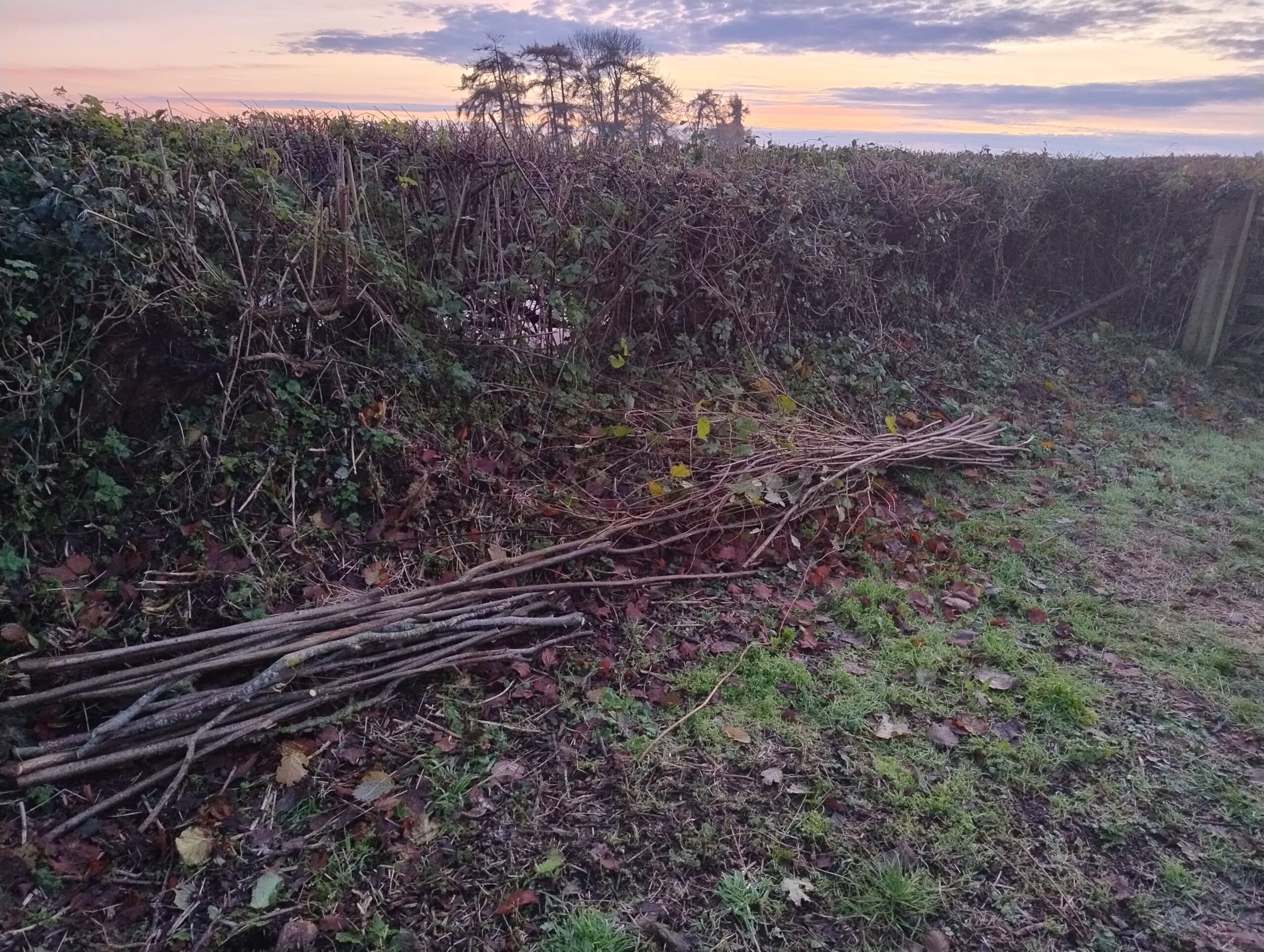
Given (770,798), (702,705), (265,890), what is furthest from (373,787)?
(770,798)

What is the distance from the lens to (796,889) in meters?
2.61

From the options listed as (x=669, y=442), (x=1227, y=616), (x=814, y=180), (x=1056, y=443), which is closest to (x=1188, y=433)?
(x=1056, y=443)

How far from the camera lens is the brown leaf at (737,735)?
10.7 feet

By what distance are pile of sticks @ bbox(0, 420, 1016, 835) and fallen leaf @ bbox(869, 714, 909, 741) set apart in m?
1.31

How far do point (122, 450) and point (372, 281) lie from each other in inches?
67.2

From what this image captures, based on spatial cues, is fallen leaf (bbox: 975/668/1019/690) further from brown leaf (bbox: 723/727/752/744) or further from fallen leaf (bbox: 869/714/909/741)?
brown leaf (bbox: 723/727/752/744)

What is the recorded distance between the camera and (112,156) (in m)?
3.72

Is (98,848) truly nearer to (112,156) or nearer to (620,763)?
(620,763)

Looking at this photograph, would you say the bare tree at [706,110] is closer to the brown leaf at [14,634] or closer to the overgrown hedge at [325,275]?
the overgrown hedge at [325,275]

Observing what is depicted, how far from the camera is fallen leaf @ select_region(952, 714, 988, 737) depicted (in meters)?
3.37

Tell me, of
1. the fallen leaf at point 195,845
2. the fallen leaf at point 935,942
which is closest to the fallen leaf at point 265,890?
the fallen leaf at point 195,845

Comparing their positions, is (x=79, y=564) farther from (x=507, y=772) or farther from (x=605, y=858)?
(x=605, y=858)

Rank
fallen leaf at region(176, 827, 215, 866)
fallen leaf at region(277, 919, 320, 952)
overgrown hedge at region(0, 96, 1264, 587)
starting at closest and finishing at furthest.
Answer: fallen leaf at region(277, 919, 320, 952) → fallen leaf at region(176, 827, 215, 866) → overgrown hedge at region(0, 96, 1264, 587)

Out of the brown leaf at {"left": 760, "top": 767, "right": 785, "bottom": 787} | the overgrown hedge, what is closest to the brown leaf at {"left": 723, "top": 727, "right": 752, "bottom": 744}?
the brown leaf at {"left": 760, "top": 767, "right": 785, "bottom": 787}
